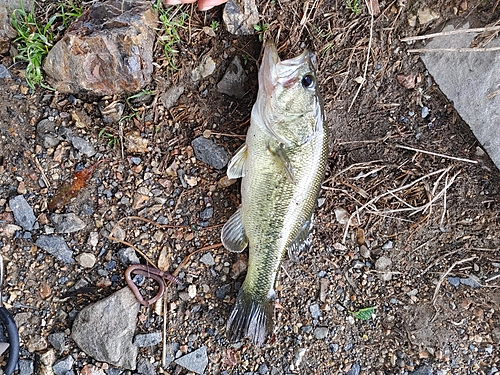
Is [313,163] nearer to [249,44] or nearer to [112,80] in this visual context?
[249,44]

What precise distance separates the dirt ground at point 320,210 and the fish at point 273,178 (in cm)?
18

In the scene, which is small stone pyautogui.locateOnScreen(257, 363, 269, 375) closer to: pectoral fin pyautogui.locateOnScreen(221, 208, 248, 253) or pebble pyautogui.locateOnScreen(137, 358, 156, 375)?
pebble pyautogui.locateOnScreen(137, 358, 156, 375)

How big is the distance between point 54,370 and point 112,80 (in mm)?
1741

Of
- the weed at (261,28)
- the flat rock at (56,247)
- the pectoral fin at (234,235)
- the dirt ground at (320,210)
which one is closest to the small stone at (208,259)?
the dirt ground at (320,210)

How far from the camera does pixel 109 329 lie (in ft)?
10.0

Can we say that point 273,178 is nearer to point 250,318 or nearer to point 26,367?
point 250,318

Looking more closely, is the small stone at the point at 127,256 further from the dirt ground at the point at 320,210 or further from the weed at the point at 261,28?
the weed at the point at 261,28

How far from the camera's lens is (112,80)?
294 centimetres

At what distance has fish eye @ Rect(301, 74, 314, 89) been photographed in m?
2.83

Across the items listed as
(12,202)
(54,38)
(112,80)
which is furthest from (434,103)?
(12,202)

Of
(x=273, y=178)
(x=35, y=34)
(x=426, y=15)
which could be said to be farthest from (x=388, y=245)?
(x=35, y=34)

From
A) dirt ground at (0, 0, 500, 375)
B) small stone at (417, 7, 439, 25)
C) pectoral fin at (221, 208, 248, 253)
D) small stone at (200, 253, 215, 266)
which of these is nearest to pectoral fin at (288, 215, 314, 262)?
dirt ground at (0, 0, 500, 375)

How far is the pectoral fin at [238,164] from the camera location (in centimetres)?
299

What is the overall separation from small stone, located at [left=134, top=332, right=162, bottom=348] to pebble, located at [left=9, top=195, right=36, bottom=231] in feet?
3.07
